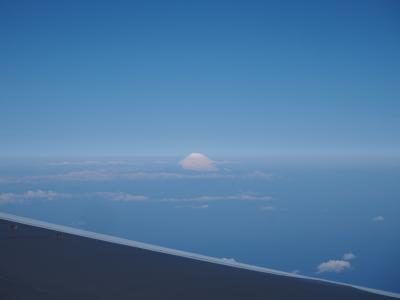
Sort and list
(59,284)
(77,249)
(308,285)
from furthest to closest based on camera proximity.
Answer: (77,249), (308,285), (59,284)

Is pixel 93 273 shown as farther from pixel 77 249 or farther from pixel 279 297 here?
pixel 279 297

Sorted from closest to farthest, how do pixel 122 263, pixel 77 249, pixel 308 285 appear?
pixel 308 285
pixel 122 263
pixel 77 249

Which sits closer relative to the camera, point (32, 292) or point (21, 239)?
point (32, 292)

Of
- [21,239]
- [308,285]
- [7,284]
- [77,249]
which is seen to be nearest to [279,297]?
[308,285]

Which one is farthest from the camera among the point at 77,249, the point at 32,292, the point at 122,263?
the point at 77,249

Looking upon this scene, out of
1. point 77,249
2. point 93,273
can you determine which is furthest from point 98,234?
point 93,273

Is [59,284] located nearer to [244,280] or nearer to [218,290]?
[218,290]
